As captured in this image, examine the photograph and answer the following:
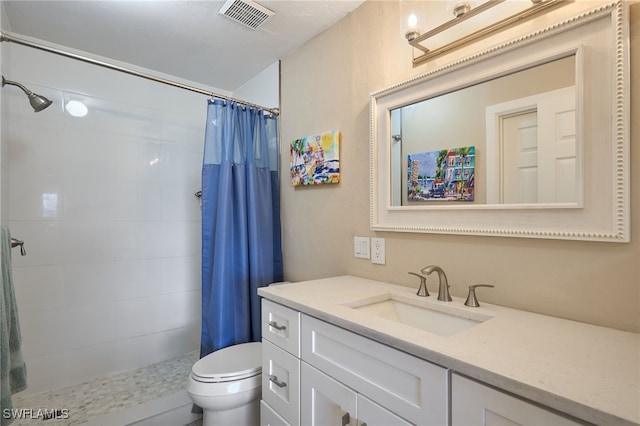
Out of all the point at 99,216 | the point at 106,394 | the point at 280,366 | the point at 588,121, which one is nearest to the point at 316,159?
the point at 280,366

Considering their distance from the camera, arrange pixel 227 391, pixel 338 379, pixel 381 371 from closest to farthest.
→ pixel 381 371
pixel 338 379
pixel 227 391

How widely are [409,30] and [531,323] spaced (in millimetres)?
1173

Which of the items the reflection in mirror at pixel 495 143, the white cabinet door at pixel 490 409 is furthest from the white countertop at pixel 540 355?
the reflection in mirror at pixel 495 143

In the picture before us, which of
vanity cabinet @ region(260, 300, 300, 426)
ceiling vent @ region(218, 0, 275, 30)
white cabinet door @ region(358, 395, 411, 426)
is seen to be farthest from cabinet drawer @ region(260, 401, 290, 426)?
ceiling vent @ region(218, 0, 275, 30)

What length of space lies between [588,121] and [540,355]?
67cm

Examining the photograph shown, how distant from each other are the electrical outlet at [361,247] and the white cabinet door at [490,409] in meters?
0.89

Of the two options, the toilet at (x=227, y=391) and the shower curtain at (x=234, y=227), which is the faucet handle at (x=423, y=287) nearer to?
the toilet at (x=227, y=391)

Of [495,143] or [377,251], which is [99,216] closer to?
[377,251]

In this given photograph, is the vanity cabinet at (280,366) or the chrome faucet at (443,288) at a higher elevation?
the chrome faucet at (443,288)

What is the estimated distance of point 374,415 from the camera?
83 centimetres

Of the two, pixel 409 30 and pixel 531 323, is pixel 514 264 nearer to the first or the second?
pixel 531 323

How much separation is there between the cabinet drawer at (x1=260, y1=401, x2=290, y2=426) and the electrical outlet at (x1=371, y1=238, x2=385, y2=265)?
2.51 ft

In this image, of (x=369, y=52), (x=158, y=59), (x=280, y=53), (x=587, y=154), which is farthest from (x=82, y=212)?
(x=587, y=154)

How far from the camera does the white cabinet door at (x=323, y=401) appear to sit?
2.99 feet
